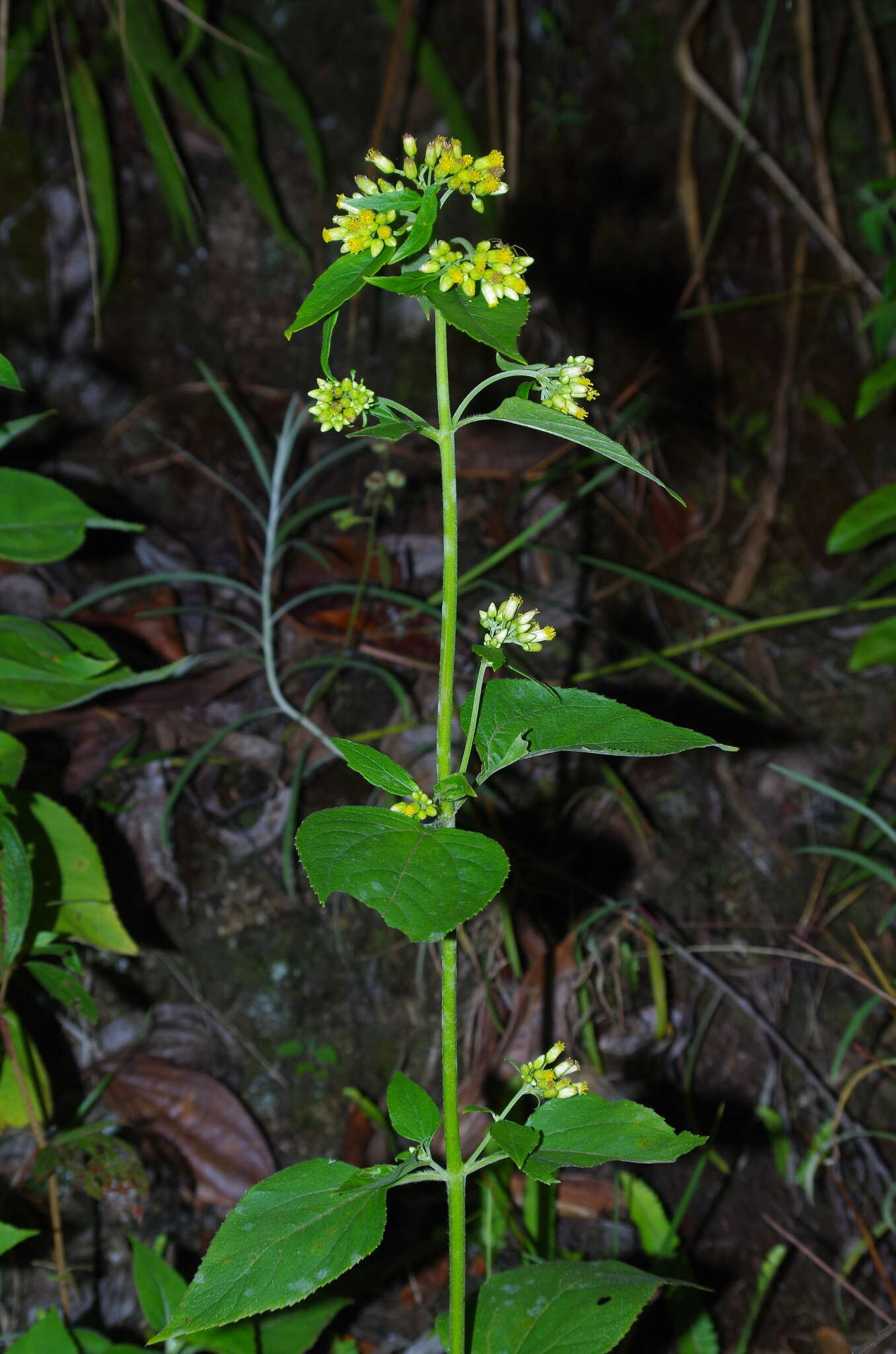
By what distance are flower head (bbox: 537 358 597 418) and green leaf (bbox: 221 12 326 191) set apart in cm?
194

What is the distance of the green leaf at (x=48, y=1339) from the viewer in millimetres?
1171

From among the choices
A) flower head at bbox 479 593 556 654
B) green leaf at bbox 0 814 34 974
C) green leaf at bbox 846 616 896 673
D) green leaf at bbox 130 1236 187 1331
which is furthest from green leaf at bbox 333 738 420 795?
green leaf at bbox 846 616 896 673

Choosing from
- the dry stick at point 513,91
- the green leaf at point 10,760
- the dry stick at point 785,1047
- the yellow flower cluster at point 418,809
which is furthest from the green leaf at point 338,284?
the dry stick at point 513,91

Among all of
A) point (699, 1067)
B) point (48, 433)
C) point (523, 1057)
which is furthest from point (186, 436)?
point (699, 1067)

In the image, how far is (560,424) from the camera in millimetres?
787

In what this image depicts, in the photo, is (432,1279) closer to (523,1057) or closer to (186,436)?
(523,1057)

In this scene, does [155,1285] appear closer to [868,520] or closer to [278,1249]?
[278,1249]

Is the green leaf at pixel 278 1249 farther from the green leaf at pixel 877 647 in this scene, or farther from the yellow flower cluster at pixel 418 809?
the green leaf at pixel 877 647

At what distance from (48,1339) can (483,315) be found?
131 cm

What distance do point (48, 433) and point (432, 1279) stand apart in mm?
2156

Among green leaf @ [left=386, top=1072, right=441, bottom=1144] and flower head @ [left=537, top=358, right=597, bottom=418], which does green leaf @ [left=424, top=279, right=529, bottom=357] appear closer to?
flower head @ [left=537, top=358, right=597, bottom=418]

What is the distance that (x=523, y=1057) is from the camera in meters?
1.86

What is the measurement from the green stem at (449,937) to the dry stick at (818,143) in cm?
260

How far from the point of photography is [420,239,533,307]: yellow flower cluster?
2.64 feet
